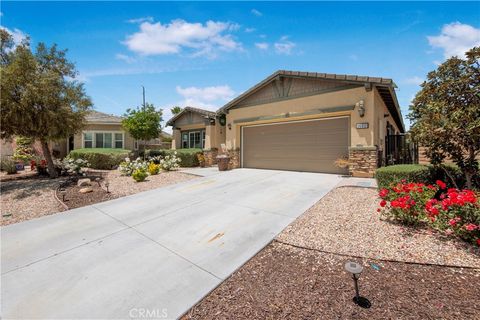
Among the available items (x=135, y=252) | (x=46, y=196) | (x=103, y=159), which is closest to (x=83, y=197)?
(x=46, y=196)

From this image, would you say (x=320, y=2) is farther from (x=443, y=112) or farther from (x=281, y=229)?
(x=281, y=229)

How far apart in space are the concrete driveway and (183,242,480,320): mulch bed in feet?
1.11

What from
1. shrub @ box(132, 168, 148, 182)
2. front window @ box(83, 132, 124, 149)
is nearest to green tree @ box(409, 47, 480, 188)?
shrub @ box(132, 168, 148, 182)

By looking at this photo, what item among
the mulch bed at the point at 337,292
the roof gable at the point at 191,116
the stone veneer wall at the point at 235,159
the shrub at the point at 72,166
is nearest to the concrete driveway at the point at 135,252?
the mulch bed at the point at 337,292

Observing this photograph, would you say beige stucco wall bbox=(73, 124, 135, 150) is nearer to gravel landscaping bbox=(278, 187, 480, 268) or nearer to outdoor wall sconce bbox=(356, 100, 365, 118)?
outdoor wall sconce bbox=(356, 100, 365, 118)

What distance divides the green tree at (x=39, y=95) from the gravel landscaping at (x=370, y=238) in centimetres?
1062

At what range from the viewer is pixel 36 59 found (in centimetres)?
916

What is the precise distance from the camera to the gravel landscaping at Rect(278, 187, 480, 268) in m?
3.00

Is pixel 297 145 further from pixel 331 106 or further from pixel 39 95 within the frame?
pixel 39 95

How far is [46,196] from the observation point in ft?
23.4

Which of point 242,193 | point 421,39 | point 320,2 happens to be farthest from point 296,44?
point 242,193

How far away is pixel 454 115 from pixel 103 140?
68.1ft

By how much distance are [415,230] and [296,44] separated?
7699mm

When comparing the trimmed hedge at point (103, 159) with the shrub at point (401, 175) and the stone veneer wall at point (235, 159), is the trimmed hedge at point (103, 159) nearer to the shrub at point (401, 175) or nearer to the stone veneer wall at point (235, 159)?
the stone veneer wall at point (235, 159)
